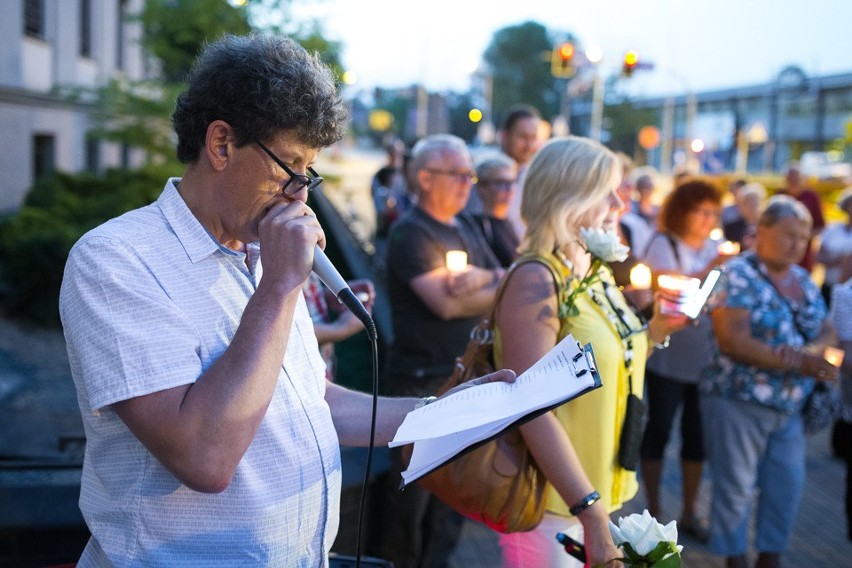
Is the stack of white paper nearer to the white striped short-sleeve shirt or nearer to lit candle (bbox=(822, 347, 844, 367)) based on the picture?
the white striped short-sleeve shirt

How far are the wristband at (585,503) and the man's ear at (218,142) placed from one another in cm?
152

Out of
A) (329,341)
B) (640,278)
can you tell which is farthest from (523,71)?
(640,278)

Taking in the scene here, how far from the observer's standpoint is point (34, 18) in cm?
1539

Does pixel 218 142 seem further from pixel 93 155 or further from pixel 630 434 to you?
pixel 93 155

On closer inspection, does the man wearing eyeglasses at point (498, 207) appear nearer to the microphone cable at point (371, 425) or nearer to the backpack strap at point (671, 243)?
the backpack strap at point (671, 243)

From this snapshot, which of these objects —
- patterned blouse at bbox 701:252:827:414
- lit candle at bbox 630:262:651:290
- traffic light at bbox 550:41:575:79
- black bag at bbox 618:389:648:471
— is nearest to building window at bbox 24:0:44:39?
patterned blouse at bbox 701:252:827:414

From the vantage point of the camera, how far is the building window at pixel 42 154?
1712 centimetres

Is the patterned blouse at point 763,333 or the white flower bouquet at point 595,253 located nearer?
the white flower bouquet at point 595,253

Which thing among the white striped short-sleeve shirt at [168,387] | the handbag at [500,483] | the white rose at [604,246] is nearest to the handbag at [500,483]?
the handbag at [500,483]

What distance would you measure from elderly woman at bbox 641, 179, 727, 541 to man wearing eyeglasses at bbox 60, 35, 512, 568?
425 centimetres

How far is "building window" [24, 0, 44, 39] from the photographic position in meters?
15.0

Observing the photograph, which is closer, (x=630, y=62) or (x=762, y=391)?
(x=762, y=391)

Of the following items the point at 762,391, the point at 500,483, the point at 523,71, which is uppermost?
the point at 523,71

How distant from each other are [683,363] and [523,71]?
345 ft
